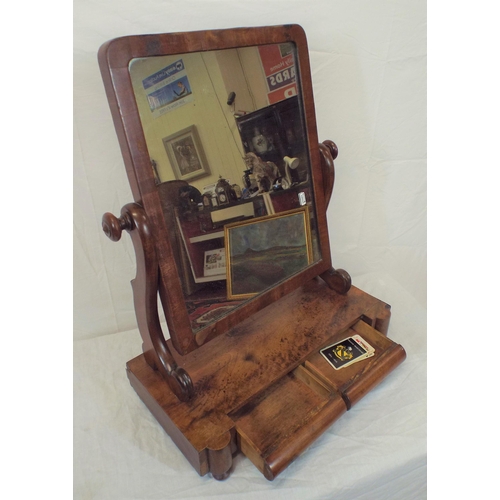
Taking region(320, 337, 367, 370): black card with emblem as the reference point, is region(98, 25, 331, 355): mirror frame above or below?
above

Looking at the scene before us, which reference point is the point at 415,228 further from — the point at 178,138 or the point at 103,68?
the point at 103,68

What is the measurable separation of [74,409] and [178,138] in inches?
27.5

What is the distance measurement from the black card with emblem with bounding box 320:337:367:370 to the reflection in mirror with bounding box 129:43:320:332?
0.22m

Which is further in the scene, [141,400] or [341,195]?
[341,195]

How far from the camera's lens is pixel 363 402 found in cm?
102

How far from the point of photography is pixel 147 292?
0.84 m

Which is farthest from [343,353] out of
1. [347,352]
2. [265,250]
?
[265,250]

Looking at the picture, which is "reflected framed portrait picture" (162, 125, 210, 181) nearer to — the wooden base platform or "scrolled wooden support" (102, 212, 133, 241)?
"scrolled wooden support" (102, 212, 133, 241)

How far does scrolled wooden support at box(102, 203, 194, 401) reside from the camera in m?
0.76

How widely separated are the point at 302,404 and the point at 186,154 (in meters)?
0.58

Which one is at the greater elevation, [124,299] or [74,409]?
[124,299]

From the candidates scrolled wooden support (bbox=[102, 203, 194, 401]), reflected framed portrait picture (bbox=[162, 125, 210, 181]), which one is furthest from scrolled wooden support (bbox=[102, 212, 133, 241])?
reflected framed portrait picture (bbox=[162, 125, 210, 181])

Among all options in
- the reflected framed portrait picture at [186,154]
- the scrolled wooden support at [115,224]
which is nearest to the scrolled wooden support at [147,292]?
the scrolled wooden support at [115,224]

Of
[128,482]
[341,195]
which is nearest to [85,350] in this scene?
[128,482]
